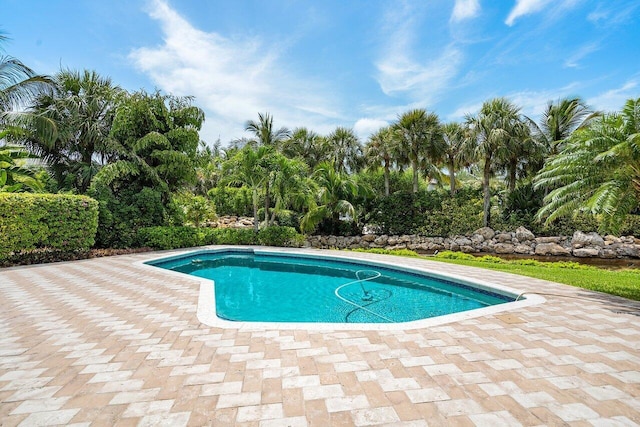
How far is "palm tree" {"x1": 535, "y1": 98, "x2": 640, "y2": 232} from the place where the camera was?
5.03 m

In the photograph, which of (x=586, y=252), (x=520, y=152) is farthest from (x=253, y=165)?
(x=586, y=252)

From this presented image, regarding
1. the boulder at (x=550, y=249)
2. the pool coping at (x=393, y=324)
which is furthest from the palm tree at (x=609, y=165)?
the boulder at (x=550, y=249)

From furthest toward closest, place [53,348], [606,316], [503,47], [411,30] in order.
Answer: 1. [503,47]
2. [411,30]
3. [606,316]
4. [53,348]

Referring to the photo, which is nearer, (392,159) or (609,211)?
(609,211)

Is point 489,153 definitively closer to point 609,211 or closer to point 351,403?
point 609,211

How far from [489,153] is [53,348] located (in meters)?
18.8

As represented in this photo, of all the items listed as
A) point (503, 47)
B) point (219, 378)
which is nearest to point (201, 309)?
point (219, 378)

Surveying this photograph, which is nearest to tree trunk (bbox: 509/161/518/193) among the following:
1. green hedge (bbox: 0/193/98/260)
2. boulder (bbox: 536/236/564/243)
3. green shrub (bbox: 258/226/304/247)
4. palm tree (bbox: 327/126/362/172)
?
boulder (bbox: 536/236/564/243)

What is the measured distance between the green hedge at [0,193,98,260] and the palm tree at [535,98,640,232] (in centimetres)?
1435

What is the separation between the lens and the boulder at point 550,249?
47.1 feet

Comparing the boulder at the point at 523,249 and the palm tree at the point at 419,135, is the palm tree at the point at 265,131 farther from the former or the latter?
the boulder at the point at 523,249

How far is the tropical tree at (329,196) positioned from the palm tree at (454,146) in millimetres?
6127

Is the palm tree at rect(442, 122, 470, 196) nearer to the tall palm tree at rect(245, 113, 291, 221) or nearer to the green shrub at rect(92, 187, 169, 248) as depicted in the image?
the tall palm tree at rect(245, 113, 291, 221)

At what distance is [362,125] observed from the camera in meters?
22.3
